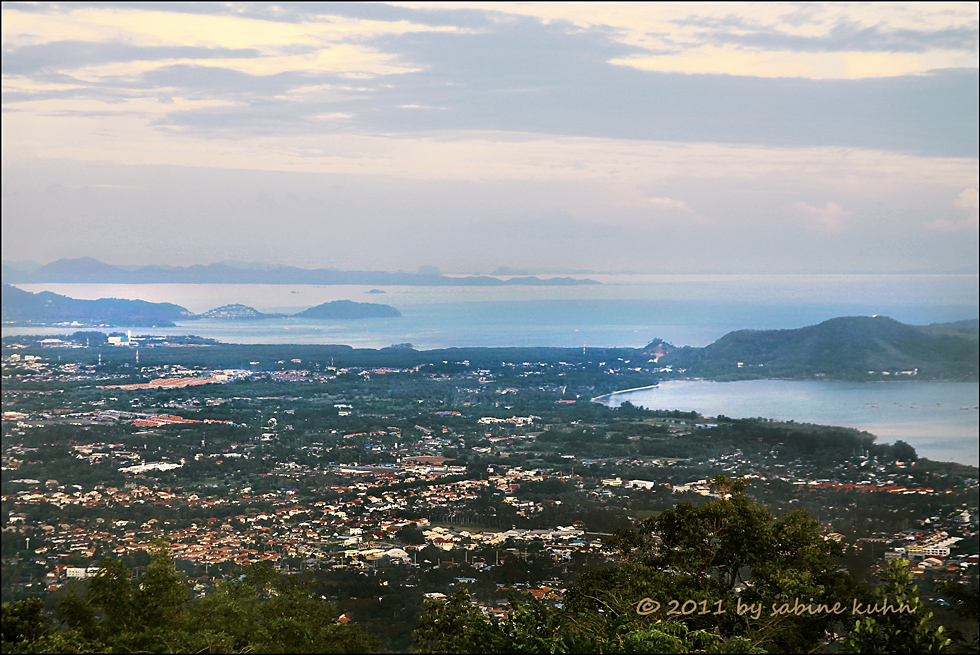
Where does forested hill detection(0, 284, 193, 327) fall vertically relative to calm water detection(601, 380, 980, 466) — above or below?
above

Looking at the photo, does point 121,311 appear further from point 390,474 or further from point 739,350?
point 739,350

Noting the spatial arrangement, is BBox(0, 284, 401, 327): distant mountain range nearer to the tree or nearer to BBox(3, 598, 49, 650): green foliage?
the tree

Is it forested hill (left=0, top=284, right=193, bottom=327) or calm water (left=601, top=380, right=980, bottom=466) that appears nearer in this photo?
forested hill (left=0, top=284, right=193, bottom=327)

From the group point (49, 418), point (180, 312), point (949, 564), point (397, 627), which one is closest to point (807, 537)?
point (397, 627)

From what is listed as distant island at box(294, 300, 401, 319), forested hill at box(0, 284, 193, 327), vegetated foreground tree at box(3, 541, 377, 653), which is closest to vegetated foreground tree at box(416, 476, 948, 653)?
vegetated foreground tree at box(3, 541, 377, 653)

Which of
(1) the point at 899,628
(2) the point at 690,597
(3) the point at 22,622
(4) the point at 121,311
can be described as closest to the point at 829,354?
(2) the point at 690,597

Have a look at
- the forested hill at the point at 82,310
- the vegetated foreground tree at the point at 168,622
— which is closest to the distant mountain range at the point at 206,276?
the forested hill at the point at 82,310
